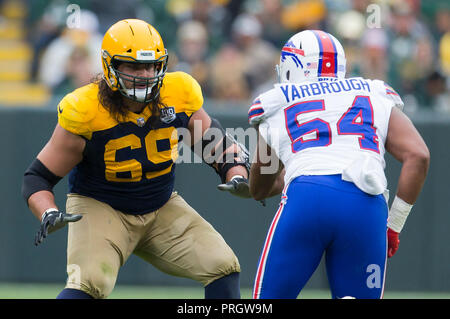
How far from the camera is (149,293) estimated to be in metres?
7.43

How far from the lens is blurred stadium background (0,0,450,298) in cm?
766

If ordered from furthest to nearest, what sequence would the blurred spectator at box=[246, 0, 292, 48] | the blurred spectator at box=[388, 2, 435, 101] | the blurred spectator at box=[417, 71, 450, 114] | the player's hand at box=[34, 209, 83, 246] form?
the blurred spectator at box=[246, 0, 292, 48], the blurred spectator at box=[388, 2, 435, 101], the blurred spectator at box=[417, 71, 450, 114], the player's hand at box=[34, 209, 83, 246]

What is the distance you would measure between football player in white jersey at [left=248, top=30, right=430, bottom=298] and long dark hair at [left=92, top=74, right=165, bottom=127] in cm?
82

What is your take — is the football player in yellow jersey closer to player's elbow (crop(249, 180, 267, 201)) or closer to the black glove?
the black glove

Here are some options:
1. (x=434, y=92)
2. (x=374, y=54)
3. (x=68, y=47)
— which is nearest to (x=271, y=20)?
(x=374, y=54)

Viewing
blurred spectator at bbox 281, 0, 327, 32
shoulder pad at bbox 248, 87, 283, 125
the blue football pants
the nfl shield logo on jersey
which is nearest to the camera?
the blue football pants

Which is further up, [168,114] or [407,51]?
[407,51]

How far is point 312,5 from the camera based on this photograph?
9938mm

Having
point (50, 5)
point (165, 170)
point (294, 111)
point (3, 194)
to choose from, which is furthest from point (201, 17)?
point (294, 111)

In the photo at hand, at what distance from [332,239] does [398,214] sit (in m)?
0.42

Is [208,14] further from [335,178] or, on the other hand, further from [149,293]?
[335,178]

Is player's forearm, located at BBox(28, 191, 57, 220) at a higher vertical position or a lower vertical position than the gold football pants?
higher

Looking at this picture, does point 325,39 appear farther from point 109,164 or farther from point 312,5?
point 312,5

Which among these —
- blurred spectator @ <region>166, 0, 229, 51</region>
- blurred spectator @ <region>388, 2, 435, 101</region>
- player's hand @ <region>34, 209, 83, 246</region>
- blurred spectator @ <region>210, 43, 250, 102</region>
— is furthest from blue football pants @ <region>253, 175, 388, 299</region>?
blurred spectator @ <region>166, 0, 229, 51</region>
